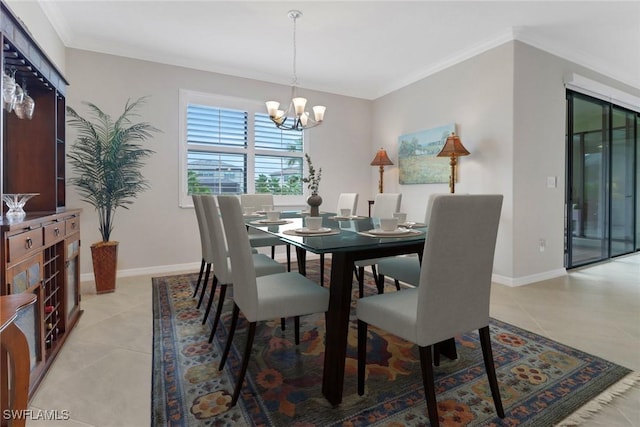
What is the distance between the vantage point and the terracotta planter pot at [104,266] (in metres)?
3.14

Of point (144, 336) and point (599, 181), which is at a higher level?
point (599, 181)

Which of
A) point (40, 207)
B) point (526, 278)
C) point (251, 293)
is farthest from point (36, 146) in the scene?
point (526, 278)

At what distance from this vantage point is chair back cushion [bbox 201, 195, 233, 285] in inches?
75.2

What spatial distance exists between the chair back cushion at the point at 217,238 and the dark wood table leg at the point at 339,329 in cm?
83

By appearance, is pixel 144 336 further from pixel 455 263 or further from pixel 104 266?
pixel 455 263

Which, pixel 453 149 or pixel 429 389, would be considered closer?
pixel 429 389

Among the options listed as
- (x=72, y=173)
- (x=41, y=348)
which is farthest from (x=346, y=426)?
(x=72, y=173)

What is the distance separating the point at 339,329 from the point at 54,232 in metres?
1.83

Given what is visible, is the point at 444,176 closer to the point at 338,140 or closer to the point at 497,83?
the point at 497,83

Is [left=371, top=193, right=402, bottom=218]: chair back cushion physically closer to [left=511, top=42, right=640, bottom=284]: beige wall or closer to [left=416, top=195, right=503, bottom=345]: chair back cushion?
[left=511, top=42, right=640, bottom=284]: beige wall

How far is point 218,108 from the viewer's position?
168 inches

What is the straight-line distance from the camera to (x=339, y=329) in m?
1.45

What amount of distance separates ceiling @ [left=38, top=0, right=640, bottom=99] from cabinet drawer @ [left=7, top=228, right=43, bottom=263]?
224 cm

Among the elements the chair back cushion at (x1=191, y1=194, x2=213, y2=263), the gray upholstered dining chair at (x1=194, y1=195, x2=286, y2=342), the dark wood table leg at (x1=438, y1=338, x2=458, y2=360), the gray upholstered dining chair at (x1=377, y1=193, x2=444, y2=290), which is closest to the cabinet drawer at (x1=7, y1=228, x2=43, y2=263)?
the gray upholstered dining chair at (x1=194, y1=195, x2=286, y2=342)
